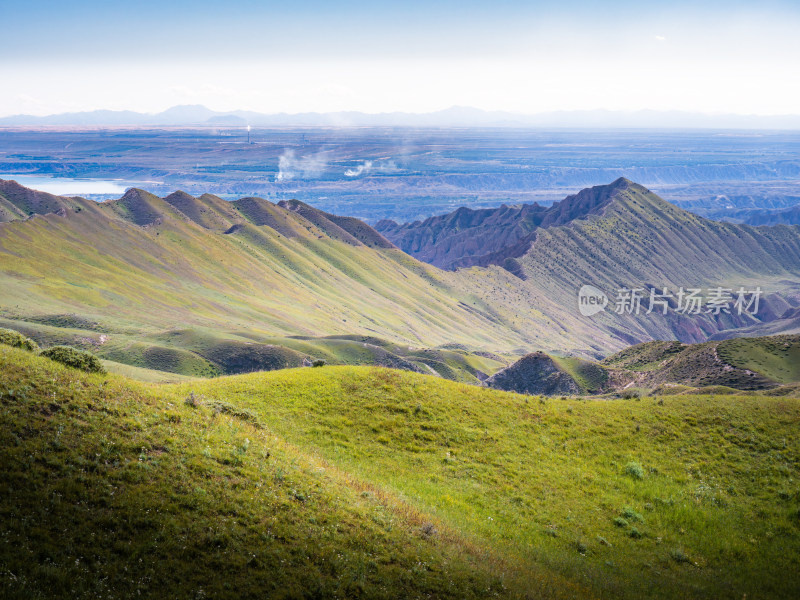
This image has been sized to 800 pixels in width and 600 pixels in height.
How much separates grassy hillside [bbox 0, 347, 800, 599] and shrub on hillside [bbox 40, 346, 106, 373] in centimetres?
78

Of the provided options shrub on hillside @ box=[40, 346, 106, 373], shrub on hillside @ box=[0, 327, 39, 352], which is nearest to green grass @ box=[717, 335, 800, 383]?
shrub on hillside @ box=[40, 346, 106, 373]

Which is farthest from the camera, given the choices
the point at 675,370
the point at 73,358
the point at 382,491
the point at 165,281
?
the point at 165,281

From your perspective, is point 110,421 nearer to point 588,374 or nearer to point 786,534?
point 786,534

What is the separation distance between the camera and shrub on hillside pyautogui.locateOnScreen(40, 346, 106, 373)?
65.3ft

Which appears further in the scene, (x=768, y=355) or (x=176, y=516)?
(x=768, y=355)

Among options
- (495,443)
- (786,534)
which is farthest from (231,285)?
(786,534)

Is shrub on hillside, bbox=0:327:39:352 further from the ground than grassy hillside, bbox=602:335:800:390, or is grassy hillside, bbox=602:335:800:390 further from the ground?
shrub on hillside, bbox=0:327:39:352

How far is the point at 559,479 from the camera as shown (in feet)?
77.3

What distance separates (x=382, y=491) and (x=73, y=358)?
12625 millimetres

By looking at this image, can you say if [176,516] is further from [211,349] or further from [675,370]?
[211,349]

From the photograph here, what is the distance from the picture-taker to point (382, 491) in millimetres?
19297

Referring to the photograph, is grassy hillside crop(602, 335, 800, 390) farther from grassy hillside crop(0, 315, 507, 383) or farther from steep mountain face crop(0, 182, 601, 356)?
steep mountain face crop(0, 182, 601, 356)

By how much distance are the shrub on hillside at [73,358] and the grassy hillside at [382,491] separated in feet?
2.55

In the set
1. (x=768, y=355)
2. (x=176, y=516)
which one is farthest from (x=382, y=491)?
(x=768, y=355)
